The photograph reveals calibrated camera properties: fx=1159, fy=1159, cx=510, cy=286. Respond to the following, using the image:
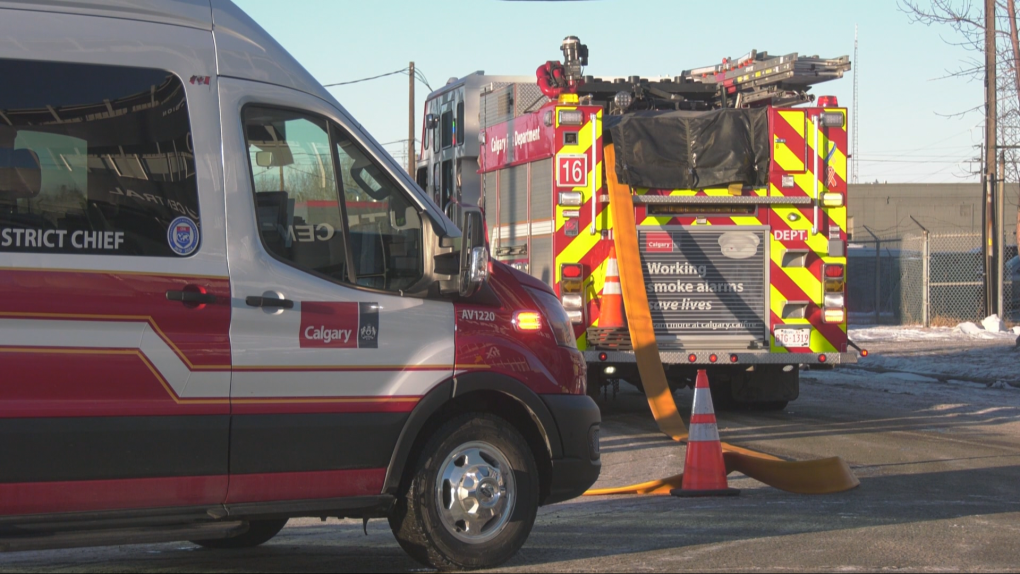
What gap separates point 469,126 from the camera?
1638 cm

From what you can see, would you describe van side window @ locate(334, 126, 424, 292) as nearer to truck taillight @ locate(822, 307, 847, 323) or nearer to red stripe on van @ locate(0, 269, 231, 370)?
red stripe on van @ locate(0, 269, 231, 370)

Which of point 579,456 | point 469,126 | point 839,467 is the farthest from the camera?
point 469,126

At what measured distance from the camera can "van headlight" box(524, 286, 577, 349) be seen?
237 inches

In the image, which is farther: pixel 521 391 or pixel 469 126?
pixel 469 126

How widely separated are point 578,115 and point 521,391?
237 inches

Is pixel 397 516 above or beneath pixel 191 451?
beneath

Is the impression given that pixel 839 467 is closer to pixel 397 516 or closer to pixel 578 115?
pixel 397 516

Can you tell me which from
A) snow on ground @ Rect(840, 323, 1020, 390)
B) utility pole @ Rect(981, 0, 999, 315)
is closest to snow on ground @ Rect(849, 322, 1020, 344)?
snow on ground @ Rect(840, 323, 1020, 390)

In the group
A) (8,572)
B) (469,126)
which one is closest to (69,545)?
(8,572)

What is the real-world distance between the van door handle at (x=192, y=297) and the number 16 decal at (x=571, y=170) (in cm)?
664

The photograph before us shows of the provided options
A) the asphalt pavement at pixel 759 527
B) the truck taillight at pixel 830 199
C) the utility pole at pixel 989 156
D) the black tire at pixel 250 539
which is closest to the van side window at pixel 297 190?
the asphalt pavement at pixel 759 527

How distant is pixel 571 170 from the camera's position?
11.4m

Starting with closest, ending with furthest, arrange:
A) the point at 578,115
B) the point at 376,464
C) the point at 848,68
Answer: the point at 376,464
the point at 578,115
the point at 848,68

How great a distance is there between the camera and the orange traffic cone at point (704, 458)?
781cm
